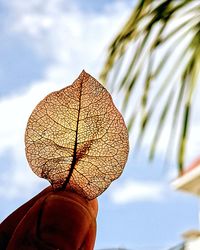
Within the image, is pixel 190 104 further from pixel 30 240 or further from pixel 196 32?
pixel 30 240

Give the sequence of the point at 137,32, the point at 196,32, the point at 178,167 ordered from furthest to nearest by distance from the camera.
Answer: the point at 137,32, the point at 196,32, the point at 178,167

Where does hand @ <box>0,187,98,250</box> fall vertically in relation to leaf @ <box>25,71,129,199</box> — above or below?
below

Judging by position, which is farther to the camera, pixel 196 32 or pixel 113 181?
pixel 196 32

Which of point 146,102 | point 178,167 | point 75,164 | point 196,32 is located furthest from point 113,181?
point 146,102

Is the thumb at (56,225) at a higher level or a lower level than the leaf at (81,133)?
lower
